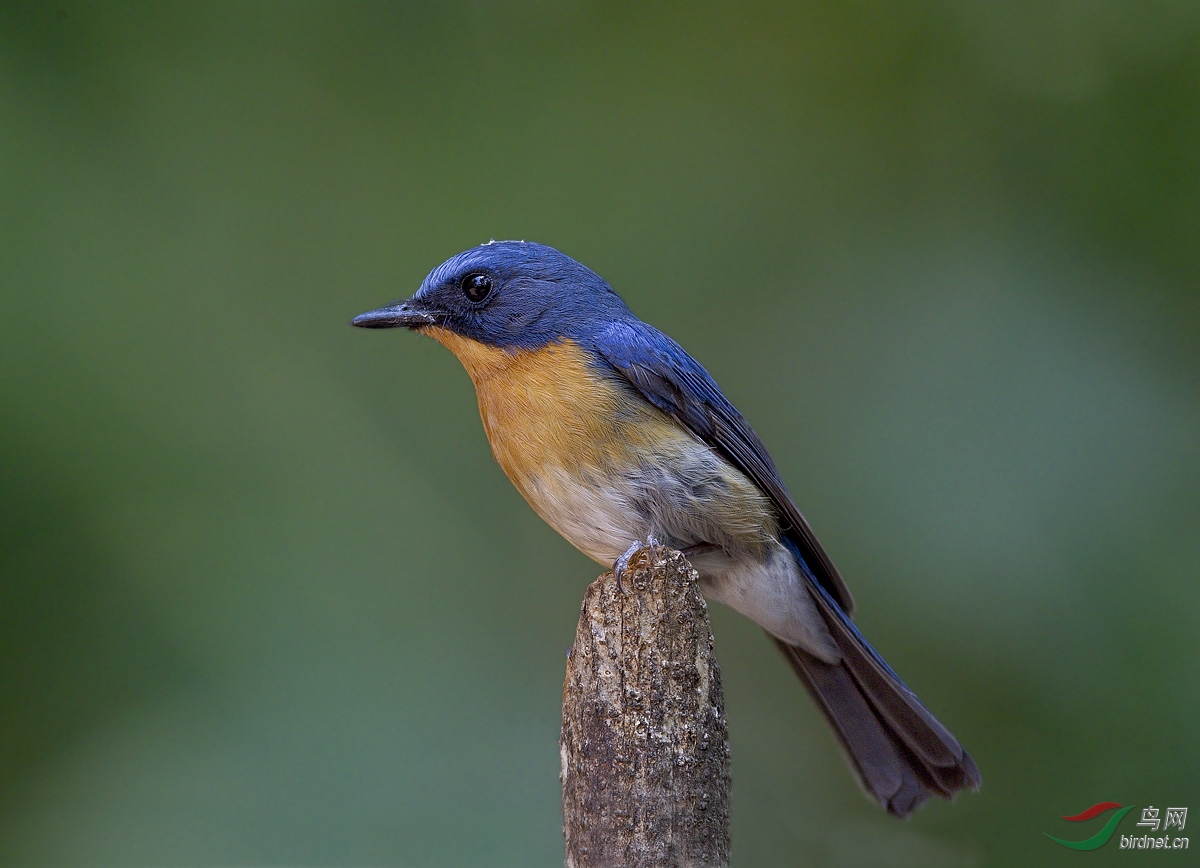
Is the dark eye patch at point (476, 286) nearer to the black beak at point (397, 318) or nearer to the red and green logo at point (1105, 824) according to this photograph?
the black beak at point (397, 318)

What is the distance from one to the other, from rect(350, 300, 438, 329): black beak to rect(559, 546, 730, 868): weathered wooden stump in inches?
55.0

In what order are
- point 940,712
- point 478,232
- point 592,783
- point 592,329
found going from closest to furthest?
point 592,783 → point 592,329 → point 940,712 → point 478,232

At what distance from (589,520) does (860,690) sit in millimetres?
1218

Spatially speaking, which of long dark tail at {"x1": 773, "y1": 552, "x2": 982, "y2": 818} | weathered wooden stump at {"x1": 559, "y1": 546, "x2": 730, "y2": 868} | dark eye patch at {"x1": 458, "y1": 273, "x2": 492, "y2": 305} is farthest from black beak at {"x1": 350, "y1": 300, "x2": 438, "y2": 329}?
long dark tail at {"x1": 773, "y1": 552, "x2": 982, "y2": 818}

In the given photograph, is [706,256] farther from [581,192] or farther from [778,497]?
[778,497]

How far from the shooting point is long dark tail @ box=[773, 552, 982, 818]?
3107 millimetres

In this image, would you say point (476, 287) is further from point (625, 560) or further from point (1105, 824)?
point (1105, 824)

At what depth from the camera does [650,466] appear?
9.62ft

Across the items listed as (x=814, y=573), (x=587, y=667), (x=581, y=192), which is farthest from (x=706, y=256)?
(x=587, y=667)

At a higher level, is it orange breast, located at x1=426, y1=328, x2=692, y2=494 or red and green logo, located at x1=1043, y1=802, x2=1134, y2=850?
orange breast, located at x1=426, y1=328, x2=692, y2=494

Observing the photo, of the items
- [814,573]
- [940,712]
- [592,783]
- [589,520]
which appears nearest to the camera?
[592,783]

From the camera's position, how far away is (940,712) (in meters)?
3.83

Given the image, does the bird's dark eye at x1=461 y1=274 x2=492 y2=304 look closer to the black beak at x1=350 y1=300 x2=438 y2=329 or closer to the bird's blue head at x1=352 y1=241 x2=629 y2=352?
the bird's blue head at x1=352 y1=241 x2=629 y2=352

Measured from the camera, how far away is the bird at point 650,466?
2926 millimetres
